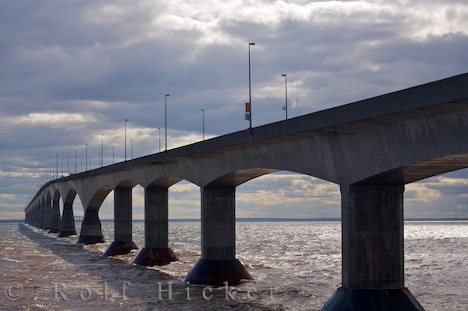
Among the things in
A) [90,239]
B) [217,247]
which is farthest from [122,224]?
[217,247]

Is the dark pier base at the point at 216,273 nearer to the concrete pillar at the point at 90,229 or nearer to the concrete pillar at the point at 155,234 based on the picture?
the concrete pillar at the point at 155,234

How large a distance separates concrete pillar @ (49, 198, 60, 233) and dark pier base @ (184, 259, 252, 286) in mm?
93057

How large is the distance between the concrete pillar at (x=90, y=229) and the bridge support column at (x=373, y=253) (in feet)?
225

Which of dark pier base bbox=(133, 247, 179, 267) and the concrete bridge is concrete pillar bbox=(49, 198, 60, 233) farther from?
the concrete bridge

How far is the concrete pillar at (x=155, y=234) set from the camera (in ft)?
193

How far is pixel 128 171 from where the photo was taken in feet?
225

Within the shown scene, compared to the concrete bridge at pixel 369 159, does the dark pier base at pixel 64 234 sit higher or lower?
lower

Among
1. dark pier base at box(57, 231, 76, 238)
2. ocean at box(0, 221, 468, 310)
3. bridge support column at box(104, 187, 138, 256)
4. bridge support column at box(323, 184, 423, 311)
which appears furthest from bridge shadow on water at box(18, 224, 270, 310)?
dark pier base at box(57, 231, 76, 238)

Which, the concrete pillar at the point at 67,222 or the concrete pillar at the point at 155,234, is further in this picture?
the concrete pillar at the point at 67,222

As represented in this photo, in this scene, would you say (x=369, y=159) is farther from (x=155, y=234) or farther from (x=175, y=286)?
(x=155, y=234)

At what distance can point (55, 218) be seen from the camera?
447 feet

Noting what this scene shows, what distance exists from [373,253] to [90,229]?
7037 centimetres

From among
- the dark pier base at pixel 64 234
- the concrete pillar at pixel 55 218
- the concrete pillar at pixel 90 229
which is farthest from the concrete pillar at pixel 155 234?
the concrete pillar at pixel 55 218

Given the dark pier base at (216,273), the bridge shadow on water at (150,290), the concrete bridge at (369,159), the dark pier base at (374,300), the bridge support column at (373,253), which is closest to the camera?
the concrete bridge at (369,159)
